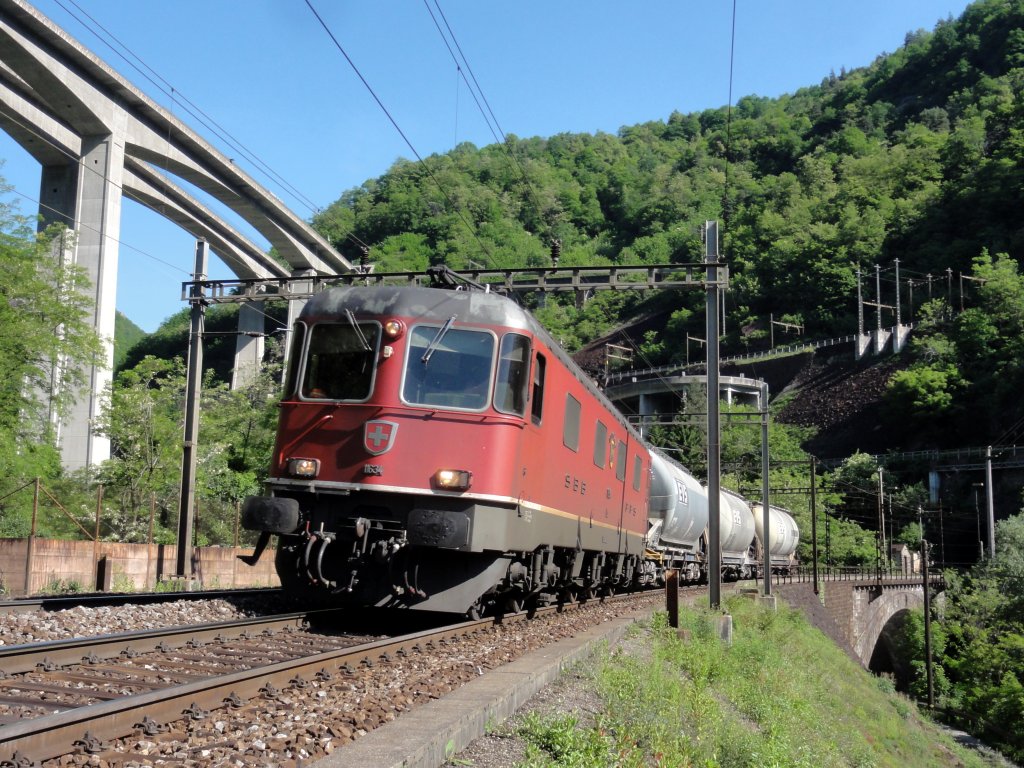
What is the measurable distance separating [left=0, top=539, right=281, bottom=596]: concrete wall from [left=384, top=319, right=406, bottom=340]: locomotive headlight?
8.31 meters

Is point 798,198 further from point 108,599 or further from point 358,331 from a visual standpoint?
point 108,599

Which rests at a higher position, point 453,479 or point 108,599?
point 453,479

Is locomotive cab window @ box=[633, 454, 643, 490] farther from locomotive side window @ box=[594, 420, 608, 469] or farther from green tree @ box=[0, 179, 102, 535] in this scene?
green tree @ box=[0, 179, 102, 535]

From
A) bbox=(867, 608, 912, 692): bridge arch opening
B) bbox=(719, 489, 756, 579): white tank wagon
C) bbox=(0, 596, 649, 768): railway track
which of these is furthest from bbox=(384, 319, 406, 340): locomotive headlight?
bbox=(867, 608, 912, 692): bridge arch opening

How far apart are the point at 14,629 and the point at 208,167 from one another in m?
40.3

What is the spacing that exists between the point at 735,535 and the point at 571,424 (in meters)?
20.9

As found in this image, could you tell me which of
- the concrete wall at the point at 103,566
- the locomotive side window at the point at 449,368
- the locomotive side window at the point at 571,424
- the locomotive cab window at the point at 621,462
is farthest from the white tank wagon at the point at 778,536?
the locomotive side window at the point at 449,368

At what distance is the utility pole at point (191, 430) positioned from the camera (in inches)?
829

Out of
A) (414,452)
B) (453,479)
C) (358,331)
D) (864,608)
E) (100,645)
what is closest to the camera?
(100,645)

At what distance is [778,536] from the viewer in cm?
4059

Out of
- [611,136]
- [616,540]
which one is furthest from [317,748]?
[611,136]

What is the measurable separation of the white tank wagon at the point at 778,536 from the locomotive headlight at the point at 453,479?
2889 centimetres

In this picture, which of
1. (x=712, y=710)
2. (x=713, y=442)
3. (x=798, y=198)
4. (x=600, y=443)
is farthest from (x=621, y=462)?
(x=798, y=198)

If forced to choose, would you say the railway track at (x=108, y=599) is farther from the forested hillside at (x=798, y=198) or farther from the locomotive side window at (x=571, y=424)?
the forested hillside at (x=798, y=198)
